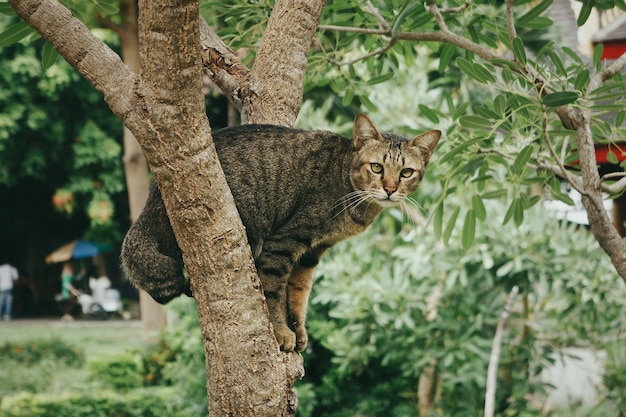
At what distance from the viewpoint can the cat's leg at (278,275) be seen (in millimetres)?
2381

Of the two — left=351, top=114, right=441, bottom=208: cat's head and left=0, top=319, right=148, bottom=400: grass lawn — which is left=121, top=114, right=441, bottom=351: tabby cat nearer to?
left=351, top=114, right=441, bottom=208: cat's head

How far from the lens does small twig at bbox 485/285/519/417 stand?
504 cm

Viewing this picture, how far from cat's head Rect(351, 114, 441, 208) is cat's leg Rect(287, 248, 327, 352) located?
328 millimetres

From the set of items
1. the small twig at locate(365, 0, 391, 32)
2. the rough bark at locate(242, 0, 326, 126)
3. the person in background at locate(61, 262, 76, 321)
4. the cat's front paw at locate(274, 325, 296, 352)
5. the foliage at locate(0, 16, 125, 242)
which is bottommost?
the cat's front paw at locate(274, 325, 296, 352)

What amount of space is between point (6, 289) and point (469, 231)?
53.2ft

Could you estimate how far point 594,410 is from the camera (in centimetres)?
577

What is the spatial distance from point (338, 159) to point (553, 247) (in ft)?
8.88

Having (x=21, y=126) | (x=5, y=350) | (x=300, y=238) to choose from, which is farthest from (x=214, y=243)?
(x=21, y=126)

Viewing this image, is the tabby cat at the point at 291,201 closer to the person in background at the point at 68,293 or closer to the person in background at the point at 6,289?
the person in background at the point at 6,289

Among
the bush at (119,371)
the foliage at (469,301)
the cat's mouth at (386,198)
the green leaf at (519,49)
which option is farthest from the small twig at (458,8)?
the bush at (119,371)

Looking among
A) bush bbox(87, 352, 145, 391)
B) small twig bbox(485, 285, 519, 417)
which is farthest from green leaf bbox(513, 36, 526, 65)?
bush bbox(87, 352, 145, 391)

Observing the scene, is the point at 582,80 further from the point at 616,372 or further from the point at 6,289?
the point at 6,289

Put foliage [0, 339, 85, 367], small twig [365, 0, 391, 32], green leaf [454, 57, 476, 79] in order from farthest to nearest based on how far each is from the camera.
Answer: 1. foliage [0, 339, 85, 367]
2. small twig [365, 0, 391, 32]
3. green leaf [454, 57, 476, 79]

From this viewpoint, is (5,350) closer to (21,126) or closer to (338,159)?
(21,126)
